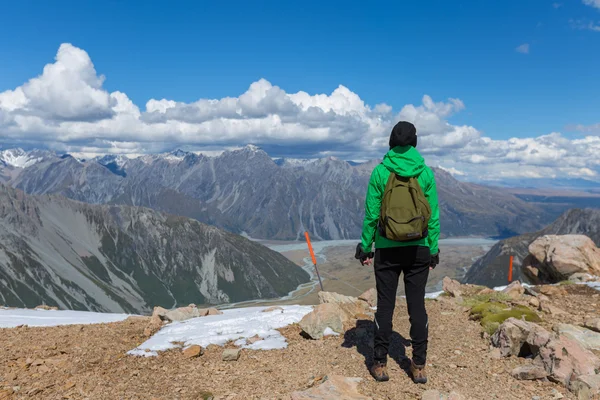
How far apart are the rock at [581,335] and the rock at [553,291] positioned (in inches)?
280

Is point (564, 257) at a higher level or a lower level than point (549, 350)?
lower

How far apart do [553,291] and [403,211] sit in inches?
607

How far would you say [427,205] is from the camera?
9.25 metres

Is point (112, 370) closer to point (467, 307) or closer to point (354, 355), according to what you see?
point (354, 355)

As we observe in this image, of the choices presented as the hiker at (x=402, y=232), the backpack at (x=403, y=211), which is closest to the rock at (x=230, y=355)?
the hiker at (x=402, y=232)

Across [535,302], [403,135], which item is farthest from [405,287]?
[535,302]

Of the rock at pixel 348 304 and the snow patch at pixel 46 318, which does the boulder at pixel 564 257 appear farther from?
the snow patch at pixel 46 318

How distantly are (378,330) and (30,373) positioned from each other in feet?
30.9

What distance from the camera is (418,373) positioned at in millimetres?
9844

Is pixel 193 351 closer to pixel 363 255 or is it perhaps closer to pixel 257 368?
pixel 257 368

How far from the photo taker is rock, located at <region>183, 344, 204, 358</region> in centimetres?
1230

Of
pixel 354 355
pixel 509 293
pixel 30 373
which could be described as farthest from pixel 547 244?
pixel 30 373

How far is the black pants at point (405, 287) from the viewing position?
376 inches

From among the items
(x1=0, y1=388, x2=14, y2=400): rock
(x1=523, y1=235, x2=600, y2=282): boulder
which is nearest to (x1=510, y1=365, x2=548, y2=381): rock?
(x1=0, y1=388, x2=14, y2=400): rock
